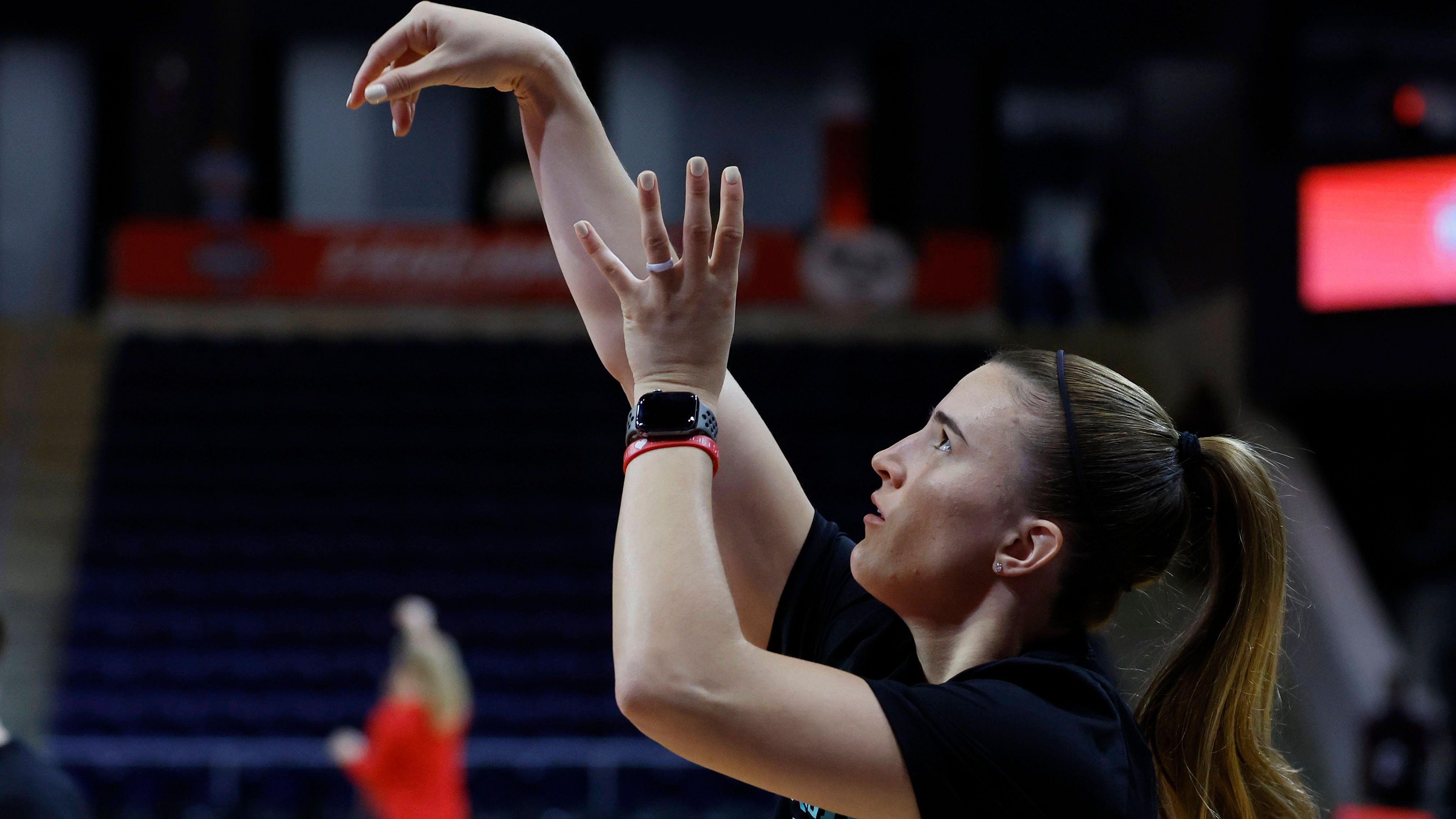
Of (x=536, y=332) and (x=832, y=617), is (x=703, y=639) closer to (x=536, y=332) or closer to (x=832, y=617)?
(x=832, y=617)

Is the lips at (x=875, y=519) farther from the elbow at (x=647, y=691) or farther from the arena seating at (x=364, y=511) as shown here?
the arena seating at (x=364, y=511)

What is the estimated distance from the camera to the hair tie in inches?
63.0

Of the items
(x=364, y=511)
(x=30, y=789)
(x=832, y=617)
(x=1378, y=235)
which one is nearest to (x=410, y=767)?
(x=30, y=789)

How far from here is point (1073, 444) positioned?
1509 millimetres

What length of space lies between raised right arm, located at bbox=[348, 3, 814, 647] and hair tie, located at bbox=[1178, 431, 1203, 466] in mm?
447

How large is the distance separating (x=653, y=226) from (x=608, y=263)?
2.4 inches

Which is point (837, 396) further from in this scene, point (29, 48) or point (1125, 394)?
point (1125, 394)

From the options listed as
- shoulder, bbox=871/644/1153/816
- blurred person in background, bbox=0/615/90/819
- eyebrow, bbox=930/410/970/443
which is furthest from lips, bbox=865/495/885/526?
blurred person in background, bbox=0/615/90/819

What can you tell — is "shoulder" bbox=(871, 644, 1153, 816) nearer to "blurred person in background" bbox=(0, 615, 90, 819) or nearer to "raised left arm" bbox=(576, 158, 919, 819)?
"raised left arm" bbox=(576, 158, 919, 819)

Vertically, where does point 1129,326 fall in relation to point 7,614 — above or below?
above

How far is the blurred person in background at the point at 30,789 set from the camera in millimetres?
2408

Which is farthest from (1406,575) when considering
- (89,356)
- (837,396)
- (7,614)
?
(89,356)

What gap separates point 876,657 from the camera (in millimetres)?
1691

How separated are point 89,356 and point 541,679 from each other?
5738 millimetres
